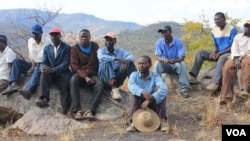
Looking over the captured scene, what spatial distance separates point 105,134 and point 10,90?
261cm

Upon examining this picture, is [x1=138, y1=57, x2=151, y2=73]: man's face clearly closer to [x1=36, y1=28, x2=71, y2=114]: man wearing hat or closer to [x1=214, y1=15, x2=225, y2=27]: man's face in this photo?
[x1=36, y1=28, x2=71, y2=114]: man wearing hat

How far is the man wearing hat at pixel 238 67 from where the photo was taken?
853cm

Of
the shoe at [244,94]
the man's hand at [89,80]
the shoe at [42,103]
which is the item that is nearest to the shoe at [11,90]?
the shoe at [42,103]

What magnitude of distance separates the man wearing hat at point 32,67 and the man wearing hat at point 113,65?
1.25m

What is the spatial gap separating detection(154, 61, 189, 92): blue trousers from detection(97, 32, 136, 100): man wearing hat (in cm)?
88

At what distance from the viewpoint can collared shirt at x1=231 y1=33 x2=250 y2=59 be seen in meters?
8.84

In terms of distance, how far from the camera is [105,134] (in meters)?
7.33

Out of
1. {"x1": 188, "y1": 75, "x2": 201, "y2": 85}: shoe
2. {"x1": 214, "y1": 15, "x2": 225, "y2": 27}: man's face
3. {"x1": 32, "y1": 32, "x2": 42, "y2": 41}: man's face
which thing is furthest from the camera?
{"x1": 188, "y1": 75, "x2": 201, "y2": 85}: shoe

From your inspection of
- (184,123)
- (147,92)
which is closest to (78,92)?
(147,92)

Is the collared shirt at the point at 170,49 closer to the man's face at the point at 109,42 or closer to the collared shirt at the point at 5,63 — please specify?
the man's face at the point at 109,42

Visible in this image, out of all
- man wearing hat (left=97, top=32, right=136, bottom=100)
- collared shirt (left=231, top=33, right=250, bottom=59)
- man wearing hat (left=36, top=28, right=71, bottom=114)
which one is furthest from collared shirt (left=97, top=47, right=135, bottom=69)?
collared shirt (left=231, top=33, right=250, bottom=59)

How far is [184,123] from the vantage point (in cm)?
791

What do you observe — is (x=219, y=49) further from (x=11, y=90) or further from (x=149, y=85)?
(x=11, y=90)

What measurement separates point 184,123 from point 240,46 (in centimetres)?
214
